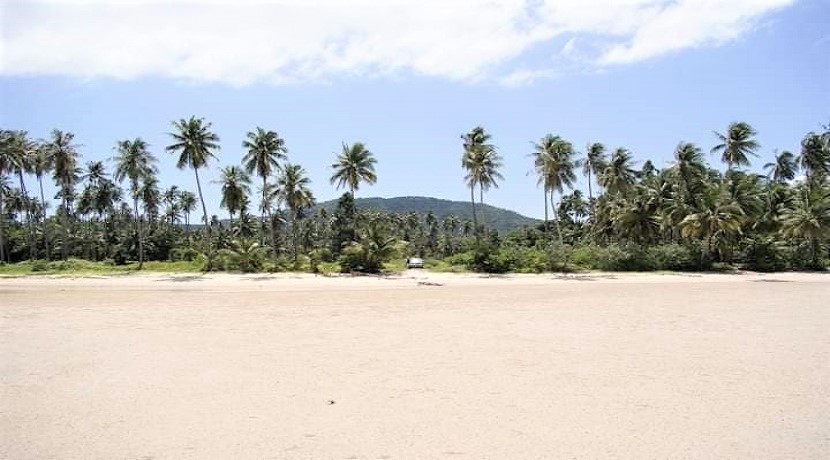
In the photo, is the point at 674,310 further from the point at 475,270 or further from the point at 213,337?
the point at 475,270

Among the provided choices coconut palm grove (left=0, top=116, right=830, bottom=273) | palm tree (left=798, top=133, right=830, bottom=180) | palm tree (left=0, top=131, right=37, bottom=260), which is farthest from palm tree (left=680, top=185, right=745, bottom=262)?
palm tree (left=0, top=131, right=37, bottom=260)

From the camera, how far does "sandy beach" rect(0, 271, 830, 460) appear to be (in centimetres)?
688

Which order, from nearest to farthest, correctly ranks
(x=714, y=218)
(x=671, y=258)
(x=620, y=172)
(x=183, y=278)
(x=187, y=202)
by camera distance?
(x=183, y=278) → (x=714, y=218) → (x=671, y=258) → (x=620, y=172) → (x=187, y=202)

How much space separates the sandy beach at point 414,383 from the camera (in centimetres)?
688

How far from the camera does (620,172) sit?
5794 centimetres

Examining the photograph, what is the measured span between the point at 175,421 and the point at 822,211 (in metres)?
53.3

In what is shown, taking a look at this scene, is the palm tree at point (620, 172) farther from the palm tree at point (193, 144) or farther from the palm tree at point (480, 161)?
the palm tree at point (193, 144)

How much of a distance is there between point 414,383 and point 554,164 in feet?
133

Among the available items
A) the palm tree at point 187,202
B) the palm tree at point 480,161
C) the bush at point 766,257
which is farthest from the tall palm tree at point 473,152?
the palm tree at point 187,202

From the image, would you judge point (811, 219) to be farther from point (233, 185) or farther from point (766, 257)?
point (233, 185)

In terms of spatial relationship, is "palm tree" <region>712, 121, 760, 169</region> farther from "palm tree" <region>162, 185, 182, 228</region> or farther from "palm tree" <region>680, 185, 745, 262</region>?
"palm tree" <region>162, 185, 182, 228</region>

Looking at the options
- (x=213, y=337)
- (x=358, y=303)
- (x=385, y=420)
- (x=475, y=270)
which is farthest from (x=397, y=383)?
(x=475, y=270)

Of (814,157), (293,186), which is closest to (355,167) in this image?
(293,186)

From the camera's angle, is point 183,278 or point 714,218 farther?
point 714,218
